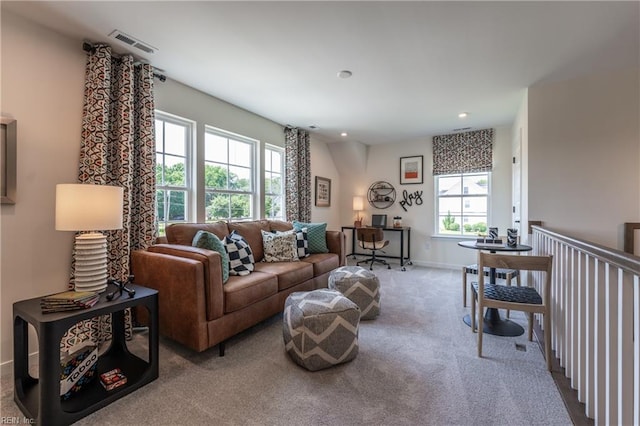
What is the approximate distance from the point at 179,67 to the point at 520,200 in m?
4.13

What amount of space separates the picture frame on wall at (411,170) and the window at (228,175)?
2.96 metres

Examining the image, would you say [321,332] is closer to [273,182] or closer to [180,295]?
[180,295]

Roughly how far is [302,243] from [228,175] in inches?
51.0

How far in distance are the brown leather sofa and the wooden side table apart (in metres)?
0.21

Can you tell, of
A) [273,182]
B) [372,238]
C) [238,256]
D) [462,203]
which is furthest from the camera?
[462,203]

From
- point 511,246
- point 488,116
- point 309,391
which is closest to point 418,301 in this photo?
point 511,246

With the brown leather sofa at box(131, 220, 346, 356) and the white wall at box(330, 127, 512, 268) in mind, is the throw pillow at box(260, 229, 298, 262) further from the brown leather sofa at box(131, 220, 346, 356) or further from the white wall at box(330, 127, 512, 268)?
the white wall at box(330, 127, 512, 268)

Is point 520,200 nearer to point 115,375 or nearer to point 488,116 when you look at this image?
point 488,116

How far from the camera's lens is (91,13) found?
74.8 inches

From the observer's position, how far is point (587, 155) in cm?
284

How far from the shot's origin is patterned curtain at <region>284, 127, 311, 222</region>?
4484 mm

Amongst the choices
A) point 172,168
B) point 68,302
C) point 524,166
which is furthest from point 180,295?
point 524,166

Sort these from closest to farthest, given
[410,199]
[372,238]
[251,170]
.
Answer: [251,170]
[372,238]
[410,199]

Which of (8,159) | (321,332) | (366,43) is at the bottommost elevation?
(321,332)
